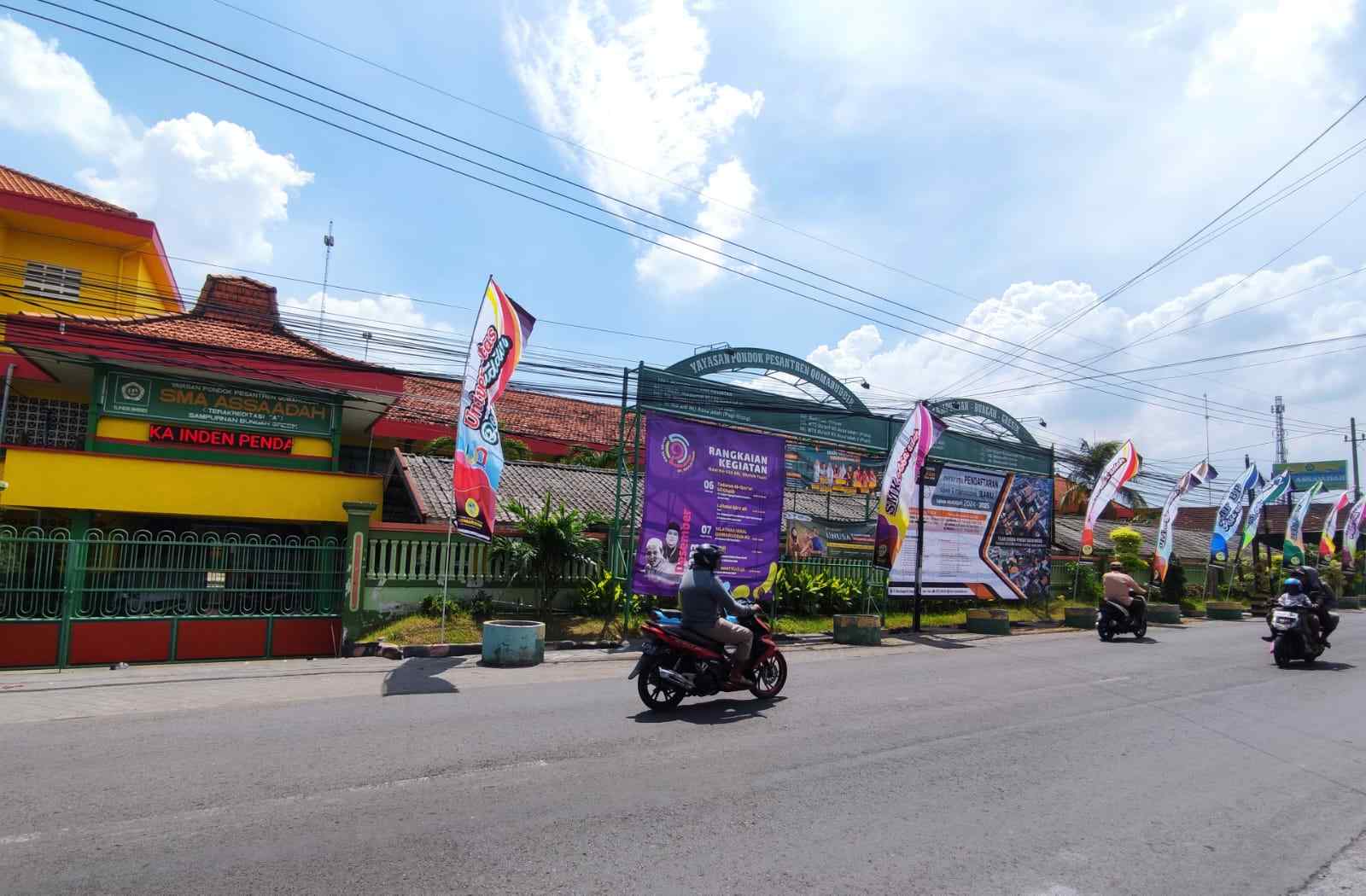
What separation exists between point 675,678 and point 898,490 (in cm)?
1031

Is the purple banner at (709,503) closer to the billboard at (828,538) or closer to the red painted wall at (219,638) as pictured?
the billboard at (828,538)

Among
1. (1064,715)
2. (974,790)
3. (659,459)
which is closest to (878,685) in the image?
(1064,715)

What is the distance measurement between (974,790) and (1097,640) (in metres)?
12.9

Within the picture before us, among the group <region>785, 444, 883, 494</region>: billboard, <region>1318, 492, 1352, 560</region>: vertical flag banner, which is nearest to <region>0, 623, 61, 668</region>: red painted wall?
<region>785, 444, 883, 494</region>: billboard

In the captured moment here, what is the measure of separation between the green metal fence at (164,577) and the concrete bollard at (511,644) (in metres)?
3.39

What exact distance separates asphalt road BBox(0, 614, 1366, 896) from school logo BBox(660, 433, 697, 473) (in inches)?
240

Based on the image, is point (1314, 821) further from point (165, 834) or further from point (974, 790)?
point (165, 834)

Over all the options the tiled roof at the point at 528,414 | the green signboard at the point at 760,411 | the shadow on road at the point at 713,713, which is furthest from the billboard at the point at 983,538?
the tiled roof at the point at 528,414

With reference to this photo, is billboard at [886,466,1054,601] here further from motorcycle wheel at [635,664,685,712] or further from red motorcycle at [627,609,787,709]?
motorcycle wheel at [635,664,685,712]

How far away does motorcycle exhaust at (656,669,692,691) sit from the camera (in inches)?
312

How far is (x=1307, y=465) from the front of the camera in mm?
55031

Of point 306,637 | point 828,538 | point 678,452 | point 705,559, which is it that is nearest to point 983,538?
point 828,538

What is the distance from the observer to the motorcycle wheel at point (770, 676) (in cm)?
881

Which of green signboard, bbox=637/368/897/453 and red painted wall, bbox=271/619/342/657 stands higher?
green signboard, bbox=637/368/897/453
